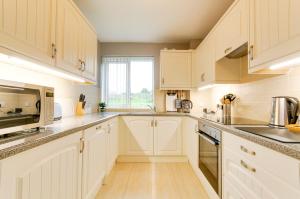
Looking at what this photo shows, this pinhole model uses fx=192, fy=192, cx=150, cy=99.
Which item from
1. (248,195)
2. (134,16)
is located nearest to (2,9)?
(248,195)

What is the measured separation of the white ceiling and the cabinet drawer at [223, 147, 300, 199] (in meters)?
1.92

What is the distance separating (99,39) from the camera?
3840mm

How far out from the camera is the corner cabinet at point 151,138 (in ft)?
10.8

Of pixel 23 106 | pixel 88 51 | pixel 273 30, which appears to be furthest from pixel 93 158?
pixel 273 30

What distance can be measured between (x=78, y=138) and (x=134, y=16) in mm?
2062

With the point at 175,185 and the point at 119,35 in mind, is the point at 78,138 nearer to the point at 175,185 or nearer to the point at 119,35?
the point at 175,185

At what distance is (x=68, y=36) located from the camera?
5.90ft

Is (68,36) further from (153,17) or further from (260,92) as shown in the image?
(260,92)

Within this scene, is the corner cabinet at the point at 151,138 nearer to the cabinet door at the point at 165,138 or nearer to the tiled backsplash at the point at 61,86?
the cabinet door at the point at 165,138

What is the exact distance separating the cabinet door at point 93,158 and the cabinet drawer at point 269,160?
1199 millimetres

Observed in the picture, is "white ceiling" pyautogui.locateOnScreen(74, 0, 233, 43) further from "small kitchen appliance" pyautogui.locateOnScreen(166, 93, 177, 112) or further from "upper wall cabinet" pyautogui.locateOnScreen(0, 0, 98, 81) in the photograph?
"small kitchen appliance" pyautogui.locateOnScreen(166, 93, 177, 112)

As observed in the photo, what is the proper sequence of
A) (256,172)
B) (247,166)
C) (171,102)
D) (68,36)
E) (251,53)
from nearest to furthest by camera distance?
1. (256,172)
2. (247,166)
3. (251,53)
4. (68,36)
5. (171,102)

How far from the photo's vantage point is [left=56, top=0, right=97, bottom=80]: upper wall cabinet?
1.66 metres

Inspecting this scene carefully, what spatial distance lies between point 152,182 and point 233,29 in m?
2.04
